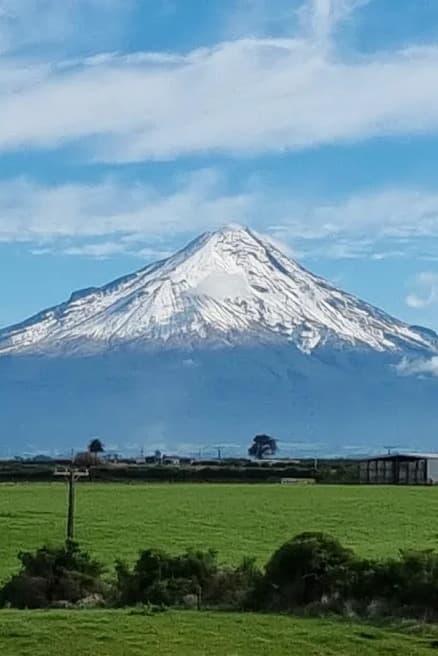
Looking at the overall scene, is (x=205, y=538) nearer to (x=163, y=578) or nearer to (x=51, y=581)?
(x=51, y=581)

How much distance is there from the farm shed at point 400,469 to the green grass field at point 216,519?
2942cm

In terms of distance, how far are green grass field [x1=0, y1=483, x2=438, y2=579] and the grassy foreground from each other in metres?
12.0

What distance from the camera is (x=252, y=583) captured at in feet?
89.8

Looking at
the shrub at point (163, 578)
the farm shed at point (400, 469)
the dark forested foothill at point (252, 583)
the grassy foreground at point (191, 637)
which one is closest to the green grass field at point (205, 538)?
the grassy foreground at point (191, 637)

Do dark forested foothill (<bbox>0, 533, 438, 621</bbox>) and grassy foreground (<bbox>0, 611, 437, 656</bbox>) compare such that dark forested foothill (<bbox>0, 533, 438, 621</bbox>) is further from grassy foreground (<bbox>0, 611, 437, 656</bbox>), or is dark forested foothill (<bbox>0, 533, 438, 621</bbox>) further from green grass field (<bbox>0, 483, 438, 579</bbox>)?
green grass field (<bbox>0, 483, 438, 579</bbox>)

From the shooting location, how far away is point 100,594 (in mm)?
28406

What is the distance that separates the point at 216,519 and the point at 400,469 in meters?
A: 57.9

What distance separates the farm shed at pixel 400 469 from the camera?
365ft

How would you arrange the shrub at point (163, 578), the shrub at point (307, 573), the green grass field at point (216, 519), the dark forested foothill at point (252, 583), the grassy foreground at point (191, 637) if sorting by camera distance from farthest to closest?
1. the green grass field at point (216, 519)
2. the shrub at point (163, 578)
3. the shrub at point (307, 573)
4. the dark forested foothill at point (252, 583)
5. the grassy foreground at point (191, 637)

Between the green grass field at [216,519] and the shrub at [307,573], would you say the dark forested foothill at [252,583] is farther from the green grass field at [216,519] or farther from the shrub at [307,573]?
the green grass field at [216,519]

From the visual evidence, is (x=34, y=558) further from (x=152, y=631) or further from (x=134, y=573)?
(x=152, y=631)

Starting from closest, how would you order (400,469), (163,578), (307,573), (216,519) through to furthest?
1. (307,573)
2. (163,578)
3. (216,519)
4. (400,469)

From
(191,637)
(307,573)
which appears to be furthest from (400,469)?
(191,637)

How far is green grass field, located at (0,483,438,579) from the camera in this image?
45781 mm
